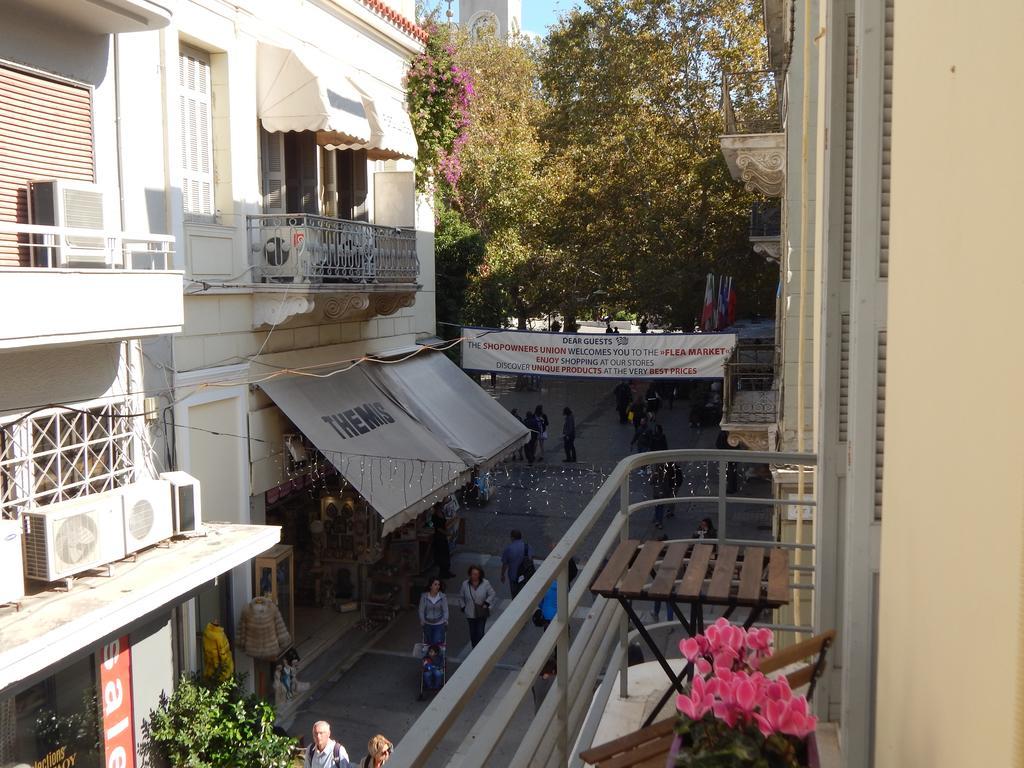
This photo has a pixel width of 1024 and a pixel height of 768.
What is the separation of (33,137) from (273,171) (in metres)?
4.42

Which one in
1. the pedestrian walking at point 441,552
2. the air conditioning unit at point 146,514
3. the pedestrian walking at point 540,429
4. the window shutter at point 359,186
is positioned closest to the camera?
the air conditioning unit at point 146,514

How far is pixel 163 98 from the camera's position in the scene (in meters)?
10.2

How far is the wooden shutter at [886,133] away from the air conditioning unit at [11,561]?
6615mm

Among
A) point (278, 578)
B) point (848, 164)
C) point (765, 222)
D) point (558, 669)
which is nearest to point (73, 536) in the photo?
point (278, 578)

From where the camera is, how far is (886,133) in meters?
3.20

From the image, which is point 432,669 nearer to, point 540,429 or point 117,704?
point 117,704

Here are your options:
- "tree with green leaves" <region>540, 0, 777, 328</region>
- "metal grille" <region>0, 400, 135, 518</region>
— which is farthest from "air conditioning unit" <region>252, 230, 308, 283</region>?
"tree with green leaves" <region>540, 0, 777, 328</region>

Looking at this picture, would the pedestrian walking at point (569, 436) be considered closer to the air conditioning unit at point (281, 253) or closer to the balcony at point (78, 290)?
the air conditioning unit at point (281, 253)

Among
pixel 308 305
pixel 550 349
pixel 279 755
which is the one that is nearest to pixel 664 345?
pixel 550 349

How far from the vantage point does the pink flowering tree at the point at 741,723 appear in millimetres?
2223

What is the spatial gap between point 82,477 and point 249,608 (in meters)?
2.95

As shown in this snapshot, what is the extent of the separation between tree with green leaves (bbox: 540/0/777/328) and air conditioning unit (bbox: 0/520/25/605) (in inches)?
903

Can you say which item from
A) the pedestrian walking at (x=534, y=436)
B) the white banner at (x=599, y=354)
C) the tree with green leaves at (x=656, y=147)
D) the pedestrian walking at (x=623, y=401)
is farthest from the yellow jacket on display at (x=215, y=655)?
the pedestrian walking at (x=623, y=401)

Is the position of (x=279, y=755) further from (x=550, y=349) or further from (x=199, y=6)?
(x=550, y=349)
